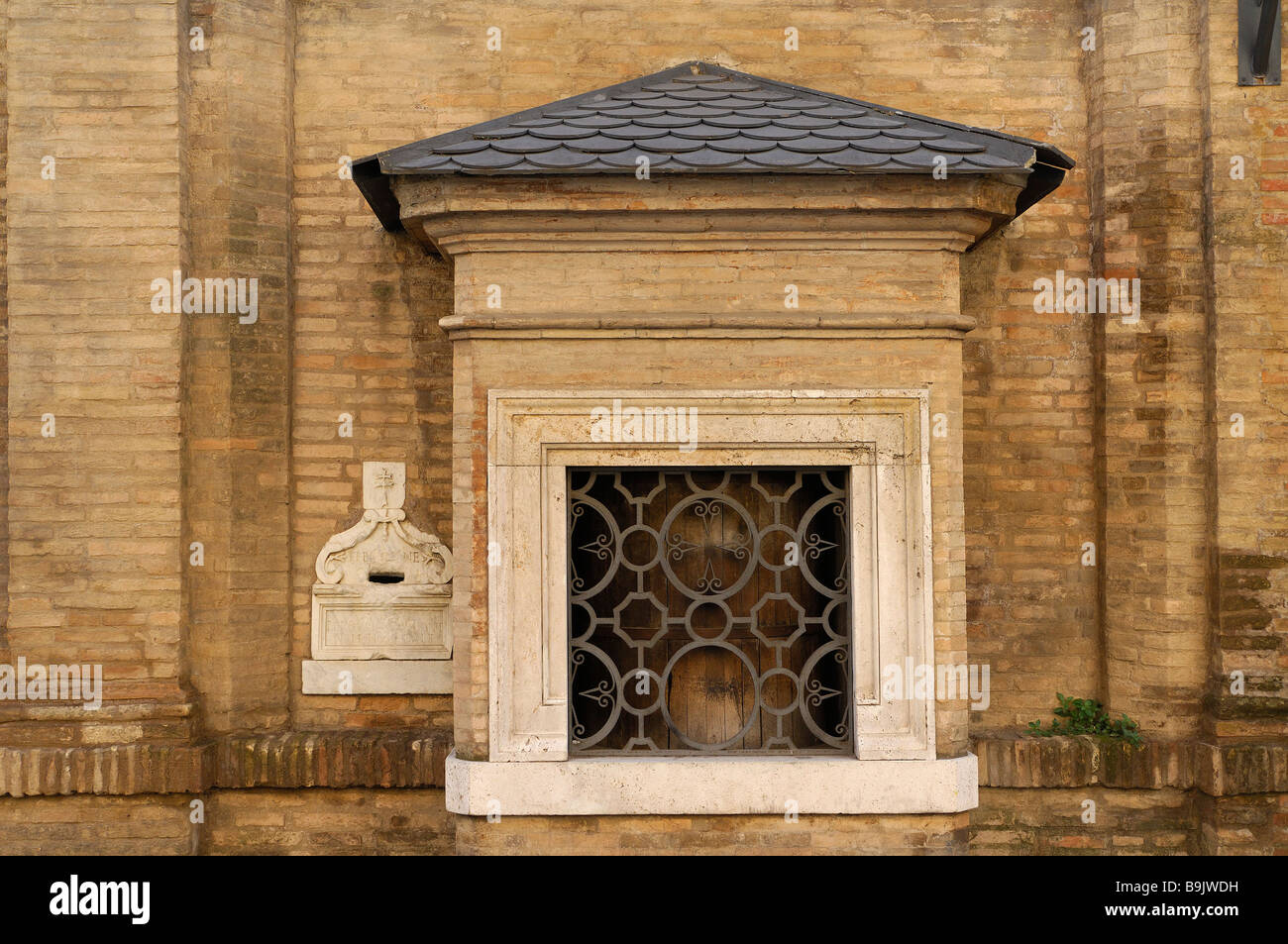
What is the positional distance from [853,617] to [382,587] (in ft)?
8.94

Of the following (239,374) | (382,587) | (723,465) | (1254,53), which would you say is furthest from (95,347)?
(1254,53)

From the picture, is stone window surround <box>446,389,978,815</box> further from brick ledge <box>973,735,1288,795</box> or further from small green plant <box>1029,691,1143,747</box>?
small green plant <box>1029,691,1143,747</box>

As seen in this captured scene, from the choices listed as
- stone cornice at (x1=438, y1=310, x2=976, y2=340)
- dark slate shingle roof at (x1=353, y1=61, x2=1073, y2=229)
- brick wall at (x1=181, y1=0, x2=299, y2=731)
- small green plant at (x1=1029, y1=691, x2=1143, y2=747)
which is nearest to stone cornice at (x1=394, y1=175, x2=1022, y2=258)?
dark slate shingle roof at (x1=353, y1=61, x2=1073, y2=229)

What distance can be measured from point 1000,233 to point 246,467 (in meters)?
4.63

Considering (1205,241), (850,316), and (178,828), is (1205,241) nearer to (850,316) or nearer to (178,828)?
(850,316)

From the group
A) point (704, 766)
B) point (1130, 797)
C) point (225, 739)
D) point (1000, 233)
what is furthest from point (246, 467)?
point (1130, 797)

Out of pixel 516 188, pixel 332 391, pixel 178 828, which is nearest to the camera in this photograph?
pixel 516 188

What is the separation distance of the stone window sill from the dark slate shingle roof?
2835 millimetres

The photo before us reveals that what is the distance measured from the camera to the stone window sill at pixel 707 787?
521cm

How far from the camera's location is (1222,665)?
19.5ft

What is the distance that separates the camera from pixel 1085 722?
6238mm

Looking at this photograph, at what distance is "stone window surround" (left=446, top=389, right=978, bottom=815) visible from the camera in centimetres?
522

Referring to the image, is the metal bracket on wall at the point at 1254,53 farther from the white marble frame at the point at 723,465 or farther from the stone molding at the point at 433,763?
the stone molding at the point at 433,763

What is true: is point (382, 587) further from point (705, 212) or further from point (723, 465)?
point (705, 212)
